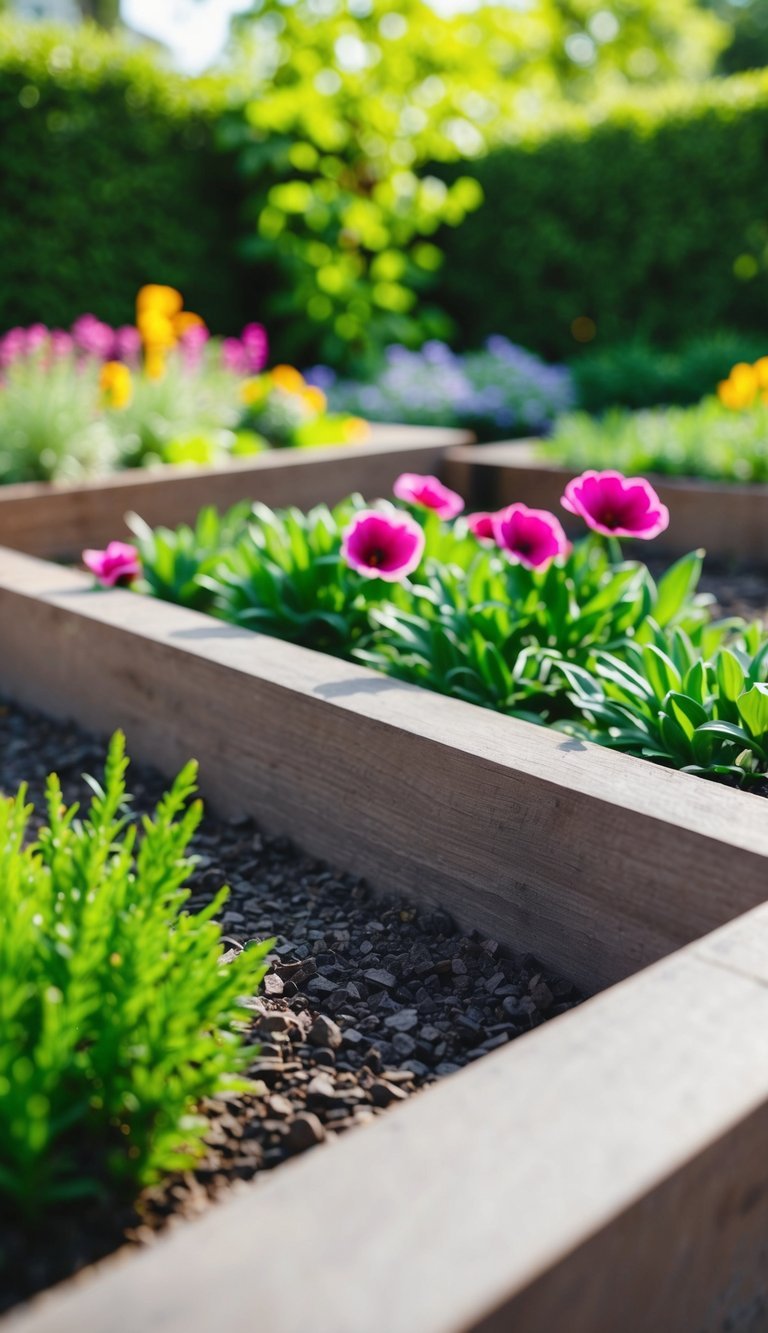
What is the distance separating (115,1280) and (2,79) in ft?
26.5

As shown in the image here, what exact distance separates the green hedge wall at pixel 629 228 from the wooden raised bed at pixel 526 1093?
692cm

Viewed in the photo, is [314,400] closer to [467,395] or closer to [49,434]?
[467,395]

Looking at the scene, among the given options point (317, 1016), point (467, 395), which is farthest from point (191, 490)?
point (317, 1016)

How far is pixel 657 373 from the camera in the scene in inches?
299

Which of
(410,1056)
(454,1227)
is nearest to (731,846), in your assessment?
(410,1056)

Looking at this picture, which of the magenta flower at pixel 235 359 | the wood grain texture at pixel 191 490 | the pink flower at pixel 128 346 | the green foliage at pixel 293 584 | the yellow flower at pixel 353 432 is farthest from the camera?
the magenta flower at pixel 235 359

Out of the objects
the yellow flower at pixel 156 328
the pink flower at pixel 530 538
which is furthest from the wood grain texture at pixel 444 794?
the yellow flower at pixel 156 328

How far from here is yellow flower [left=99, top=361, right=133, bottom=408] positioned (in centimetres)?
542

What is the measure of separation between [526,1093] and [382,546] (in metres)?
1.68

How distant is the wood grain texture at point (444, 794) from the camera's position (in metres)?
1.89

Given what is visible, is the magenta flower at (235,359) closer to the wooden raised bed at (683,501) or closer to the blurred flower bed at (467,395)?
the blurred flower bed at (467,395)

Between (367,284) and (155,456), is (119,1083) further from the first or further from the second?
(367,284)

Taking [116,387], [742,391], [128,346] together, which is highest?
[742,391]

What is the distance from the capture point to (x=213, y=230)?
9.09 meters
